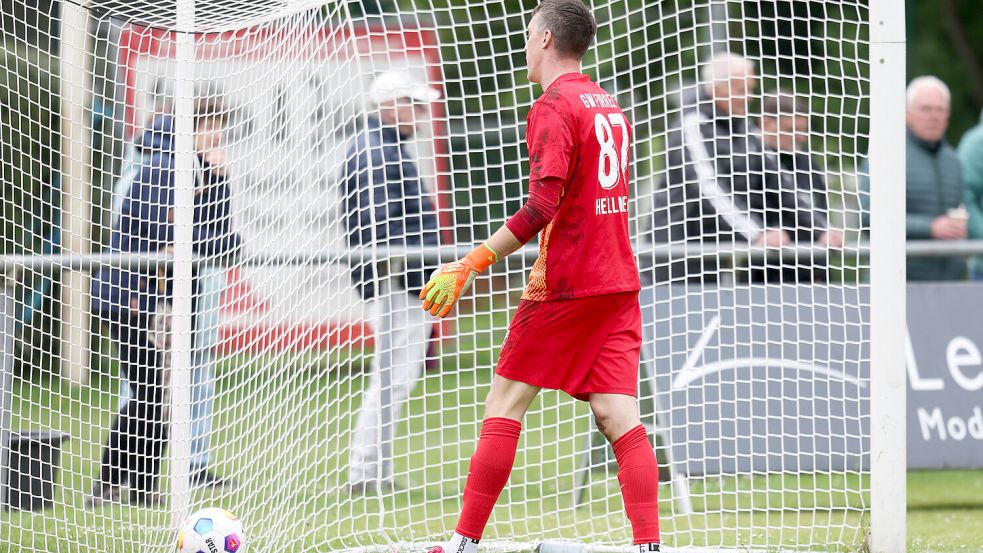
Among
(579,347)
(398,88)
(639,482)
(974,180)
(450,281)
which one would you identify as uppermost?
(398,88)

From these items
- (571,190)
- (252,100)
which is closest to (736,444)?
(571,190)

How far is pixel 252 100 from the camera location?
20.4ft

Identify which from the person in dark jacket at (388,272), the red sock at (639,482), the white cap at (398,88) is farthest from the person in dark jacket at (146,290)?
the red sock at (639,482)

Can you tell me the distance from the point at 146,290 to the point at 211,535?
1.97 metres

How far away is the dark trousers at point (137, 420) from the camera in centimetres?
608

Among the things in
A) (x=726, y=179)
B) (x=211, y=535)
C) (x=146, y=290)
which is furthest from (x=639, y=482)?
(x=146, y=290)

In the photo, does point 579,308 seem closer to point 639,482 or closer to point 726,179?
point 639,482

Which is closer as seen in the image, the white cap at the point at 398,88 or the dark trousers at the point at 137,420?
the dark trousers at the point at 137,420

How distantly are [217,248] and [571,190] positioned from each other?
2384mm

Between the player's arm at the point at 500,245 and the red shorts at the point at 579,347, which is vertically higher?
the player's arm at the point at 500,245

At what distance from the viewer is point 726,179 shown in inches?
258

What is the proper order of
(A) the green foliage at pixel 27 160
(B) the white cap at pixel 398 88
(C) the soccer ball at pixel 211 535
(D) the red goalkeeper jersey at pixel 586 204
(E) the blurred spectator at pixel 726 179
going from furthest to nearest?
1. (B) the white cap at pixel 398 88
2. (E) the blurred spectator at pixel 726 179
3. (A) the green foliage at pixel 27 160
4. (C) the soccer ball at pixel 211 535
5. (D) the red goalkeeper jersey at pixel 586 204

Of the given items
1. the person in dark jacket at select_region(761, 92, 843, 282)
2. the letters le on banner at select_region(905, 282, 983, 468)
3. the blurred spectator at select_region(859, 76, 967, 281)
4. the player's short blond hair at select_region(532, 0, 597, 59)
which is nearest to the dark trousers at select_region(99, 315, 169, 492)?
the player's short blond hair at select_region(532, 0, 597, 59)

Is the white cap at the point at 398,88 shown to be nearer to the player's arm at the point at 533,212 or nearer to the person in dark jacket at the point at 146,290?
the person in dark jacket at the point at 146,290
